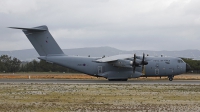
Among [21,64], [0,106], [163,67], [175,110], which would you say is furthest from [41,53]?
[21,64]

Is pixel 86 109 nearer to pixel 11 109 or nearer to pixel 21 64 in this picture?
pixel 11 109

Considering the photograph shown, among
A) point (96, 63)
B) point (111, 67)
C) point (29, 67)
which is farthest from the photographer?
point (29, 67)

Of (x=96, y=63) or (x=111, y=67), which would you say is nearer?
(x=111, y=67)

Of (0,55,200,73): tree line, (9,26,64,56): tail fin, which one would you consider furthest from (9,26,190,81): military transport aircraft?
(0,55,200,73): tree line

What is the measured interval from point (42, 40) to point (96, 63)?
7.49 m

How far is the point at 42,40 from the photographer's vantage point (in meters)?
45.2

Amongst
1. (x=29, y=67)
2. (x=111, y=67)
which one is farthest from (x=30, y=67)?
(x=111, y=67)

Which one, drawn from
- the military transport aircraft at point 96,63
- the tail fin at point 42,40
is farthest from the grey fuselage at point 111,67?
the tail fin at point 42,40

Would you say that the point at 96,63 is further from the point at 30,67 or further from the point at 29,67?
the point at 29,67

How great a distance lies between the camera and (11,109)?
56.3ft

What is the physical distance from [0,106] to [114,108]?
587 cm

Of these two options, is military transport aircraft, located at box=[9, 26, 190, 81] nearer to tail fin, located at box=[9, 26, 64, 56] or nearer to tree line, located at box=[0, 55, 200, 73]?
tail fin, located at box=[9, 26, 64, 56]

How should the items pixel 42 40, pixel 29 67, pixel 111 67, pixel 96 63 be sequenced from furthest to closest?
pixel 29 67 < pixel 42 40 < pixel 96 63 < pixel 111 67

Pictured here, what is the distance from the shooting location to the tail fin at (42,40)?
45.1m
